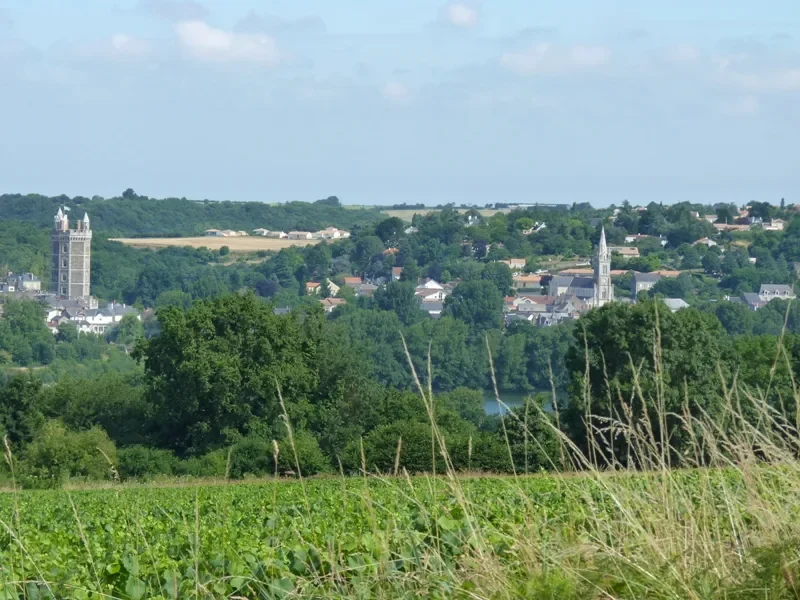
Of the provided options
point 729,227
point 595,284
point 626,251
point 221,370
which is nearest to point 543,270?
point 626,251

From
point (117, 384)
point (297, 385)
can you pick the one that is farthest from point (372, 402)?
point (117, 384)

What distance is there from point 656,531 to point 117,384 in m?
36.5

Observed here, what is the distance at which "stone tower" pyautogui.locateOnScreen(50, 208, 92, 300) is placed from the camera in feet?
556

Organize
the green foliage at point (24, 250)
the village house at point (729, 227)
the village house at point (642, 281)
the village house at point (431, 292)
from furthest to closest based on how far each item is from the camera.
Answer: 1. the village house at point (729, 227)
2. the green foliage at point (24, 250)
3. the village house at point (431, 292)
4. the village house at point (642, 281)

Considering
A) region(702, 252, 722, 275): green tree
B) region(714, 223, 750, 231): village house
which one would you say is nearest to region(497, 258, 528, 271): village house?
region(702, 252, 722, 275): green tree

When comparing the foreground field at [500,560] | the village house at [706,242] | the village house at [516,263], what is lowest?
the village house at [516,263]

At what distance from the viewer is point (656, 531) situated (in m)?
4.48

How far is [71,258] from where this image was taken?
559 ft

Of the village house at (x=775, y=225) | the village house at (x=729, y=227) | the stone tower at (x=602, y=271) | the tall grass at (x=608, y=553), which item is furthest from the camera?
the village house at (x=729, y=227)

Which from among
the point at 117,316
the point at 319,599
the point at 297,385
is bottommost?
the point at 117,316

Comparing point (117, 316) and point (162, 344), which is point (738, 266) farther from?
point (162, 344)

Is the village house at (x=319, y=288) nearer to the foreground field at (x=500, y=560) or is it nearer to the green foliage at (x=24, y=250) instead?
the green foliage at (x=24, y=250)

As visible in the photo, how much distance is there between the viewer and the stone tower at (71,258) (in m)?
170

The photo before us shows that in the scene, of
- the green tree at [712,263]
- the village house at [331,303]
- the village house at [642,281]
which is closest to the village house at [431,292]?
the village house at [331,303]
